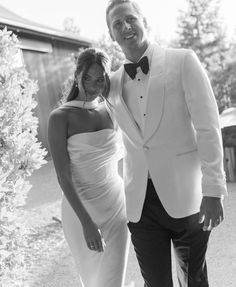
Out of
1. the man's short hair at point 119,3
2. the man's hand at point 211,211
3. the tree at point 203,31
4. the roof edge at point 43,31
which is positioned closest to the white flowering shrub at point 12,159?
the man's short hair at point 119,3

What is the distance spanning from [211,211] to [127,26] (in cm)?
107

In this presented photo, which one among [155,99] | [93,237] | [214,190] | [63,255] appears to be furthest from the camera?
[63,255]

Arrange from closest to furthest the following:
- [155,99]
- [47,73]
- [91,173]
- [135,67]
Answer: [155,99], [135,67], [91,173], [47,73]

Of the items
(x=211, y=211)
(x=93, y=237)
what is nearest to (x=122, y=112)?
(x=211, y=211)

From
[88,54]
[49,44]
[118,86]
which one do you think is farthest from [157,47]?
[49,44]

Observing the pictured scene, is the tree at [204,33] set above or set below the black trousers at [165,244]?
above

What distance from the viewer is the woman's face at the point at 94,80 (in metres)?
2.23

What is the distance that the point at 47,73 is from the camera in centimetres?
1395

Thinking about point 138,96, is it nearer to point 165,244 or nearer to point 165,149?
point 165,149

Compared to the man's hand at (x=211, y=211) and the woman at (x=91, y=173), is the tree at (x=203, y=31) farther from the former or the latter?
the man's hand at (x=211, y=211)

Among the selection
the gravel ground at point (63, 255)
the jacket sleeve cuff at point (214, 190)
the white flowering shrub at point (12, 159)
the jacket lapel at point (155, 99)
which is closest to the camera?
the jacket sleeve cuff at point (214, 190)

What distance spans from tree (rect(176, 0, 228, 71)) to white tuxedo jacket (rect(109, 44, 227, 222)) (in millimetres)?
19957

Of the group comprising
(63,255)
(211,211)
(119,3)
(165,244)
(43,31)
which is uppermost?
(43,31)

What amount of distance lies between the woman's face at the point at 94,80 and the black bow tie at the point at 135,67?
0.90ft
